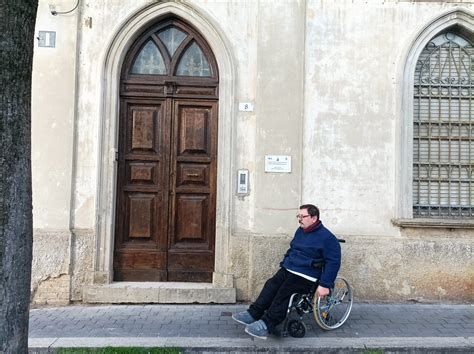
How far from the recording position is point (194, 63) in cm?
700

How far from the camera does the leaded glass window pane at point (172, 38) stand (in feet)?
22.9

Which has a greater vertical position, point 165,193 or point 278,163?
point 278,163

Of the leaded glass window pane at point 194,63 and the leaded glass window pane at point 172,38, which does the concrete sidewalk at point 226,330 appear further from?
the leaded glass window pane at point 172,38

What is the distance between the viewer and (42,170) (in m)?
6.54

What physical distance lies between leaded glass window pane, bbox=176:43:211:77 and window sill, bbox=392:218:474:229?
339cm

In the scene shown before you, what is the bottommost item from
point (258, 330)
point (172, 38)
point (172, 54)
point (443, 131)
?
point (258, 330)

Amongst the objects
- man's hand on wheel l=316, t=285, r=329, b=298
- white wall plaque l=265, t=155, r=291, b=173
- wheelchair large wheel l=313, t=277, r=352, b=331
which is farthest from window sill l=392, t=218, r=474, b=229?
man's hand on wheel l=316, t=285, r=329, b=298

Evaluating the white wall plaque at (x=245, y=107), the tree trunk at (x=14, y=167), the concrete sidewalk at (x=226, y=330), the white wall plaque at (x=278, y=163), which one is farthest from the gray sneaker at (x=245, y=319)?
the white wall plaque at (x=245, y=107)

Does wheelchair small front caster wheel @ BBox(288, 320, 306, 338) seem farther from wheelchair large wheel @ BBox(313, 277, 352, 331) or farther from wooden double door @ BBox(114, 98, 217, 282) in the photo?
wooden double door @ BBox(114, 98, 217, 282)

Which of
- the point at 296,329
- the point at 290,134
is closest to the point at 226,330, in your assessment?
the point at 296,329

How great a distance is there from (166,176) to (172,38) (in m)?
1.99

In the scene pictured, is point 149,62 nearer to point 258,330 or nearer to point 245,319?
point 245,319

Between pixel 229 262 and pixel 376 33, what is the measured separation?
3757mm

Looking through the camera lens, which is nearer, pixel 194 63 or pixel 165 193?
pixel 165 193
